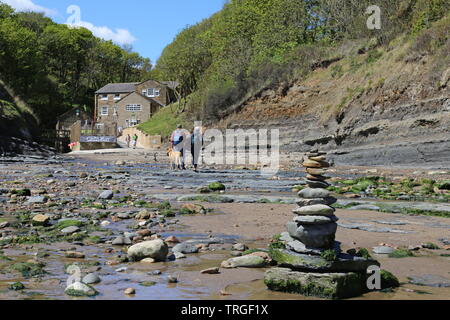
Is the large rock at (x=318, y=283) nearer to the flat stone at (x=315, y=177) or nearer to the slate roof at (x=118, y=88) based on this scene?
the flat stone at (x=315, y=177)

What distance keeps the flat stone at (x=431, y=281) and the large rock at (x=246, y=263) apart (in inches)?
65.1

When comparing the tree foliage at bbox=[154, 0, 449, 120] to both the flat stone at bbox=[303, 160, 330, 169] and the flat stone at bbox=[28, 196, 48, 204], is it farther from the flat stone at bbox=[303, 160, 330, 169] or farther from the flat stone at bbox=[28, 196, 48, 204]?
the flat stone at bbox=[303, 160, 330, 169]

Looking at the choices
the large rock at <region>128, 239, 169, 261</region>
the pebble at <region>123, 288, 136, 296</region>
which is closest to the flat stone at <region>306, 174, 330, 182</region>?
the large rock at <region>128, 239, 169, 261</region>

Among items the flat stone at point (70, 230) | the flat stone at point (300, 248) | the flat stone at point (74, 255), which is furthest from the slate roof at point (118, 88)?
the flat stone at point (300, 248)

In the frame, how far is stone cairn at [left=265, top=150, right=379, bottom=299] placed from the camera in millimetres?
4832

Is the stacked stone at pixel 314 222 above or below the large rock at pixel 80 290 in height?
above

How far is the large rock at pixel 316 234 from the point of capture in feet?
17.0

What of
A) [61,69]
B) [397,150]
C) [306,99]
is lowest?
[397,150]

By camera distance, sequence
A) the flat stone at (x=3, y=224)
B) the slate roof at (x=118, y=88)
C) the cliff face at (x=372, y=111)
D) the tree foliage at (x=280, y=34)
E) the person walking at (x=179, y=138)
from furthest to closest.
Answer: the slate roof at (x=118, y=88)
the tree foliage at (x=280, y=34)
the cliff face at (x=372, y=111)
the person walking at (x=179, y=138)
the flat stone at (x=3, y=224)

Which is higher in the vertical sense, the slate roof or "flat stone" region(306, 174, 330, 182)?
the slate roof
